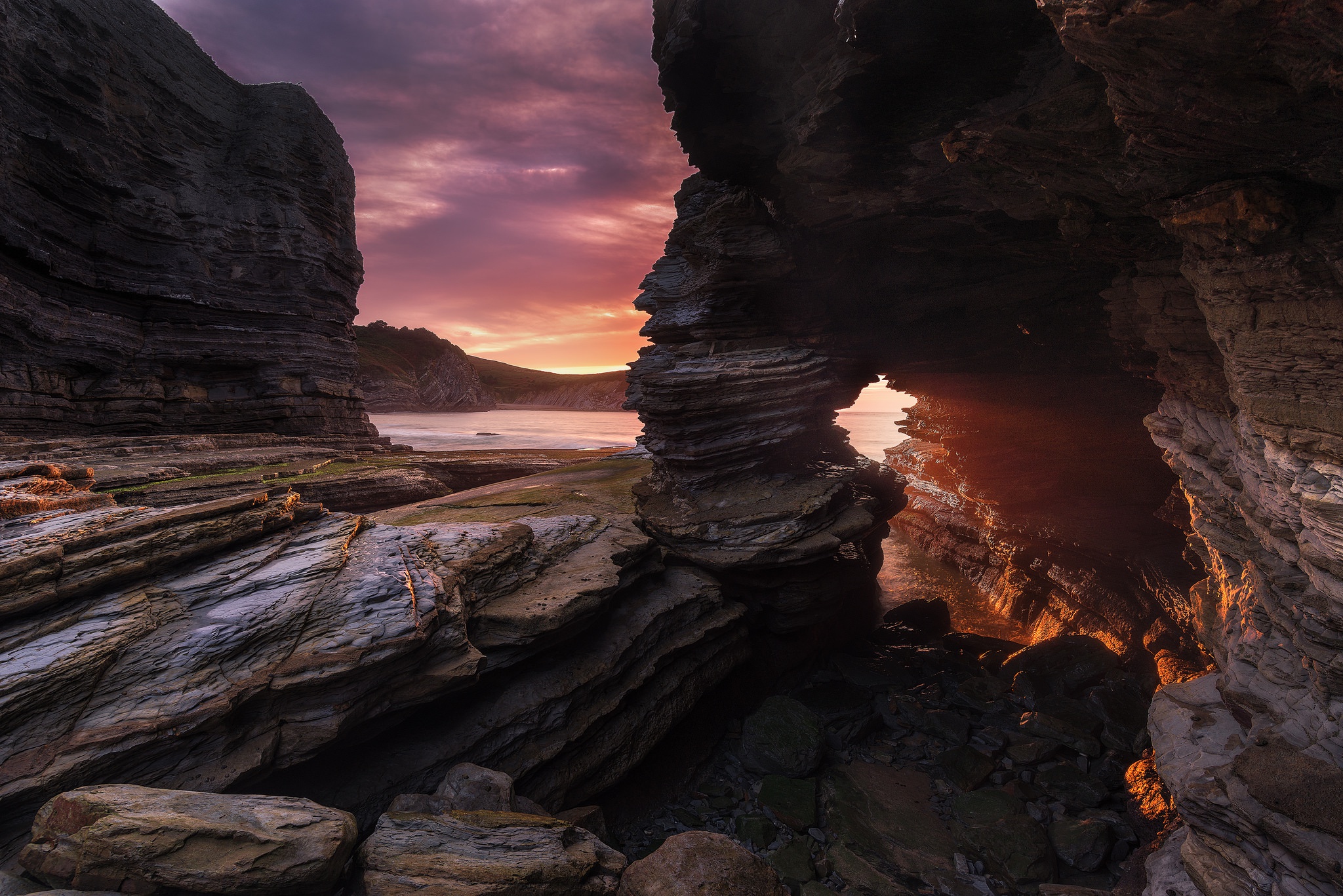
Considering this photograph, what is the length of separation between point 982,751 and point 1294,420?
28.7 ft

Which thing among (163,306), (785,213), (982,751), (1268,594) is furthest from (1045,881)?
(163,306)

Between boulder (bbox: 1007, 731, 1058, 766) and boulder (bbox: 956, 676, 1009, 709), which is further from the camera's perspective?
boulder (bbox: 956, 676, 1009, 709)

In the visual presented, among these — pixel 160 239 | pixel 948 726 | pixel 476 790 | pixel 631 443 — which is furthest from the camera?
pixel 631 443

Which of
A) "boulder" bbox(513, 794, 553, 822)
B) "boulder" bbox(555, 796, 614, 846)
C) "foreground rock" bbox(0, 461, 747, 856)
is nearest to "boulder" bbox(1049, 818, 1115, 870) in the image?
"foreground rock" bbox(0, 461, 747, 856)

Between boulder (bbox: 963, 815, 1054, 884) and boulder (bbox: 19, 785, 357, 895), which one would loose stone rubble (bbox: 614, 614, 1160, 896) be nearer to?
boulder (bbox: 963, 815, 1054, 884)

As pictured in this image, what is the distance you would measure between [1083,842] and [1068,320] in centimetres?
1228

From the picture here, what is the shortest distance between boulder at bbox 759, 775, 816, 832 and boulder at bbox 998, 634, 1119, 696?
295 inches

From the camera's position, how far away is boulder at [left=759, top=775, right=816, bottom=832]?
929 centimetres

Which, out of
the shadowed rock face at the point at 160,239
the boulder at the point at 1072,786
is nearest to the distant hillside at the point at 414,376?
the shadowed rock face at the point at 160,239

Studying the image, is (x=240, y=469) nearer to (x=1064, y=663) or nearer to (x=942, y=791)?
(x=942, y=791)

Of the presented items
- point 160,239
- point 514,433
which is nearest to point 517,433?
point 514,433

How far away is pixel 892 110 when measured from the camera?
881 centimetres

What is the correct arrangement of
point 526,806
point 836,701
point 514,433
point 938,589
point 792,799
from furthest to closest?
1. point 514,433
2. point 938,589
3. point 836,701
4. point 792,799
5. point 526,806

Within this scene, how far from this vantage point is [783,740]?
1089 cm
